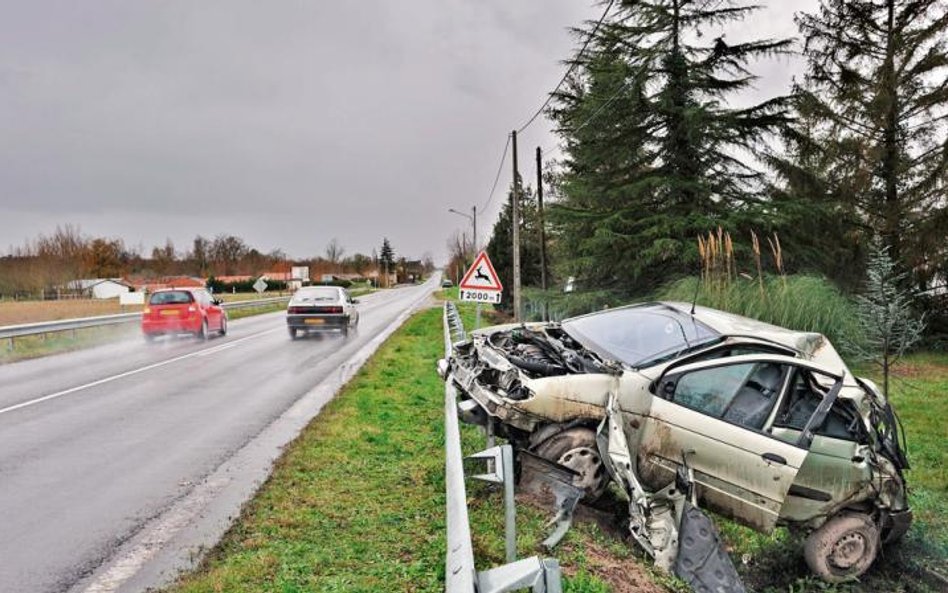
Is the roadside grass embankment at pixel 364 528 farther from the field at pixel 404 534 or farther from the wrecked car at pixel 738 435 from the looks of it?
the wrecked car at pixel 738 435

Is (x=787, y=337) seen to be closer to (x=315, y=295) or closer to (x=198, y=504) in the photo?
(x=198, y=504)

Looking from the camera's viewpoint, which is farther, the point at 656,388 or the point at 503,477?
the point at 656,388

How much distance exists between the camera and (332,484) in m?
5.90

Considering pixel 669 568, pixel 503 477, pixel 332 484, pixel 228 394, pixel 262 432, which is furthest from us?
pixel 228 394

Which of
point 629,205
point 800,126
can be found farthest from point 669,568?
point 800,126

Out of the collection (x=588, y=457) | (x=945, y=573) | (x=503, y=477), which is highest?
(x=503, y=477)

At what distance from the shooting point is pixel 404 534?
4715mm

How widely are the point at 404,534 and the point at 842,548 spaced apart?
354cm

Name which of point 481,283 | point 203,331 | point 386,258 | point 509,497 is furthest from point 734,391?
point 386,258

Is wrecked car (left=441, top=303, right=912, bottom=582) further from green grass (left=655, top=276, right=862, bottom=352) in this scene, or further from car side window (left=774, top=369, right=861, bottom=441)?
green grass (left=655, top=276, right=862, bottom=352)

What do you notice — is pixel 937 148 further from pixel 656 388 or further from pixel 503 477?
pixel 503 477

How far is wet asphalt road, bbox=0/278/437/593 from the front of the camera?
4613mm

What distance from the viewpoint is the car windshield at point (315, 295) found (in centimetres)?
2216

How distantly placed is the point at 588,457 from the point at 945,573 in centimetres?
328
